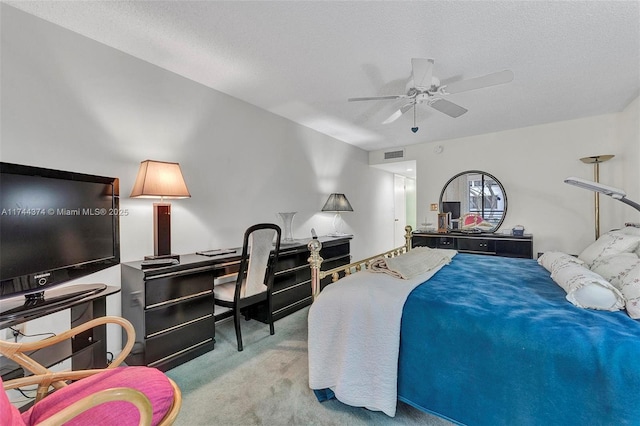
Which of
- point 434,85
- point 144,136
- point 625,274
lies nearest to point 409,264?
point 625,274

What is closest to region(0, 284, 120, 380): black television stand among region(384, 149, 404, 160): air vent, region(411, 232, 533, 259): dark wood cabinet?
region(411, 232, 533, 259): dark wood cabinet

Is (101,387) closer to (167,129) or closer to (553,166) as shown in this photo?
(167,129)

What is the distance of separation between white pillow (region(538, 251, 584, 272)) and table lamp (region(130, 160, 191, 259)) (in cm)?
286

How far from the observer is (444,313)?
57.1 inches

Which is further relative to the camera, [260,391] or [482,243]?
[482,243]

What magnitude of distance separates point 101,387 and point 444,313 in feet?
5.09

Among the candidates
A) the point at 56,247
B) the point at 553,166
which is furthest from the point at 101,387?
the point at 553,166

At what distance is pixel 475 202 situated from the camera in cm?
Answer: 449

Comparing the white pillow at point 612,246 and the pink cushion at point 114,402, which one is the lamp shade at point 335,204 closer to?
the white pillow at point 612,246

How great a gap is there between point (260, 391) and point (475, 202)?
4.16 metres

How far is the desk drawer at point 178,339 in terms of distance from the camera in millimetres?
2055

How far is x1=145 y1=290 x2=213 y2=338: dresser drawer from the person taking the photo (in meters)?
2.06

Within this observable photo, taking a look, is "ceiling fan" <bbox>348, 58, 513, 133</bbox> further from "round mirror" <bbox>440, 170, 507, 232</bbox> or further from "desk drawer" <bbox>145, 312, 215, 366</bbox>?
"desk drawer" <bbox>145, 312, 215, 366</bbox>

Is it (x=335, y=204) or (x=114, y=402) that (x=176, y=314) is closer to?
(x=114, y=402)
